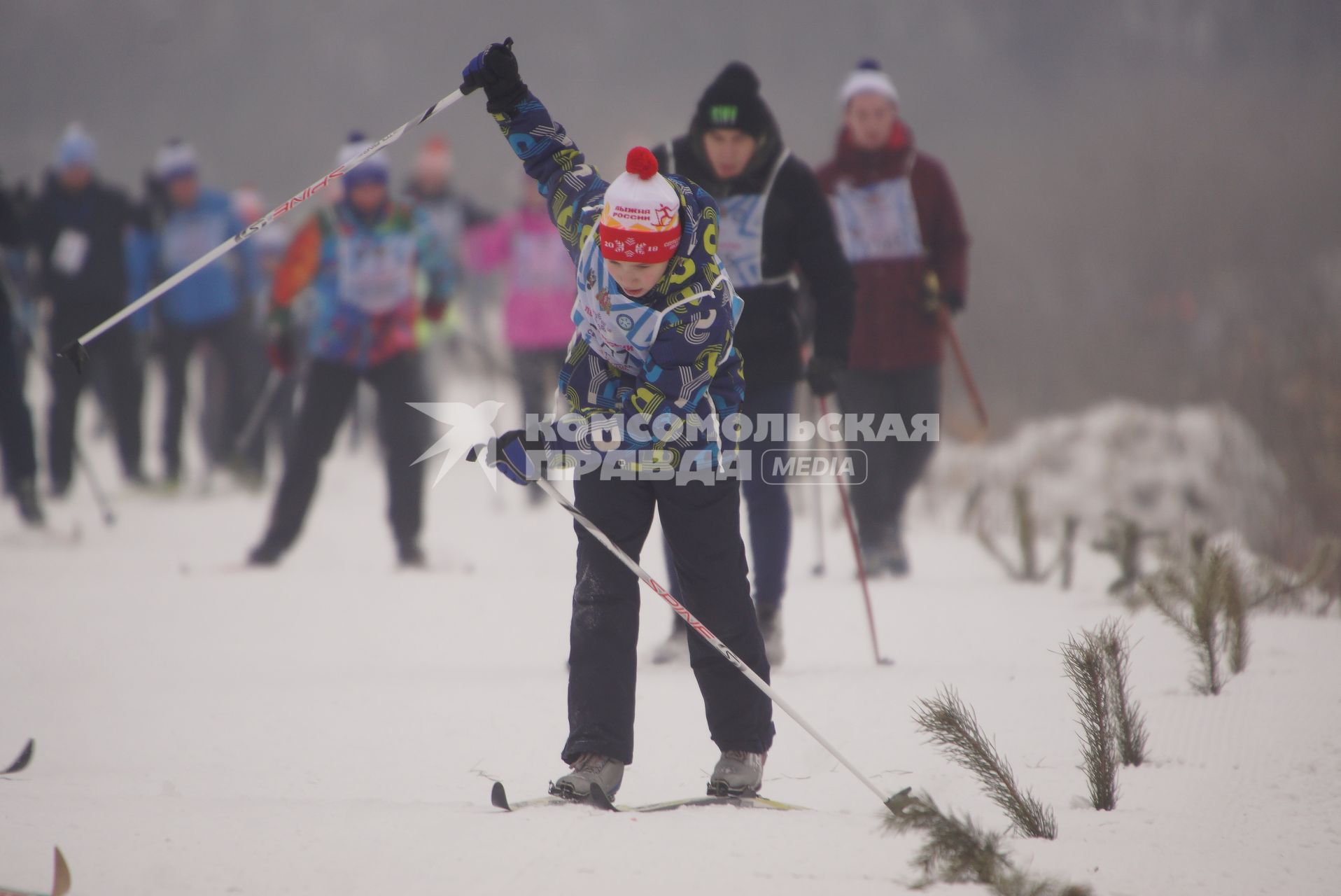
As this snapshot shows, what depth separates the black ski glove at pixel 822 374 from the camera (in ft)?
13.6

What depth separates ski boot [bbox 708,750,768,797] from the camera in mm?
2818

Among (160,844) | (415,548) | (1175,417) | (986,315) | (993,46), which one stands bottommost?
(160,844)

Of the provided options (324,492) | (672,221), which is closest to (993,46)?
(324,492)

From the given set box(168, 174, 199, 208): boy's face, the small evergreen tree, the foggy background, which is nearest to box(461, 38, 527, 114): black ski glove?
the small evergreen tree

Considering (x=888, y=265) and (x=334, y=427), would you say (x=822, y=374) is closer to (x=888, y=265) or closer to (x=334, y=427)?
(x=888, y=265)

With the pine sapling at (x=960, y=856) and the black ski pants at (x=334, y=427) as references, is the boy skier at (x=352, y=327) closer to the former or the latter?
the black ski pants at (x=334, y=427)

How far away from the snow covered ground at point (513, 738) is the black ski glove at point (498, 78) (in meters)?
1.60

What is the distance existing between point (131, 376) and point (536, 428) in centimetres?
618

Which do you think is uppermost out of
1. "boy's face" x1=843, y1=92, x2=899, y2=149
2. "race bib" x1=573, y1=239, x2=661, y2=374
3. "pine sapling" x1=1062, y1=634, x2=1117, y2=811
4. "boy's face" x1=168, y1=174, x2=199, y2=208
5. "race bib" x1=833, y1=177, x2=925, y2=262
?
"boy's face" x1=168, y1=174, x2=199, y2=208

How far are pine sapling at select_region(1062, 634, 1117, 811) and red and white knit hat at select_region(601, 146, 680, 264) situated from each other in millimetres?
1188

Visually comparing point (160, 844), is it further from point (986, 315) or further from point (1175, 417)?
point (986, 315)

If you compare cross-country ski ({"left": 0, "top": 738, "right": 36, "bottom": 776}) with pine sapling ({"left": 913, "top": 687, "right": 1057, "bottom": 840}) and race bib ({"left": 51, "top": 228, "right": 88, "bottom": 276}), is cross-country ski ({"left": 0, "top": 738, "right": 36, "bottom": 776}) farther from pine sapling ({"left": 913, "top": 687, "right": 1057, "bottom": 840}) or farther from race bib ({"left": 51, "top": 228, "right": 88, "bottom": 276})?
race bib ({"left": 51, "top": 228, "right": 88, "bottom": 276})

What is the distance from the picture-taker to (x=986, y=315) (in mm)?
17703

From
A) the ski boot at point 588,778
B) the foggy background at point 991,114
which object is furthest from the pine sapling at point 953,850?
the foggy background at point 991,114
